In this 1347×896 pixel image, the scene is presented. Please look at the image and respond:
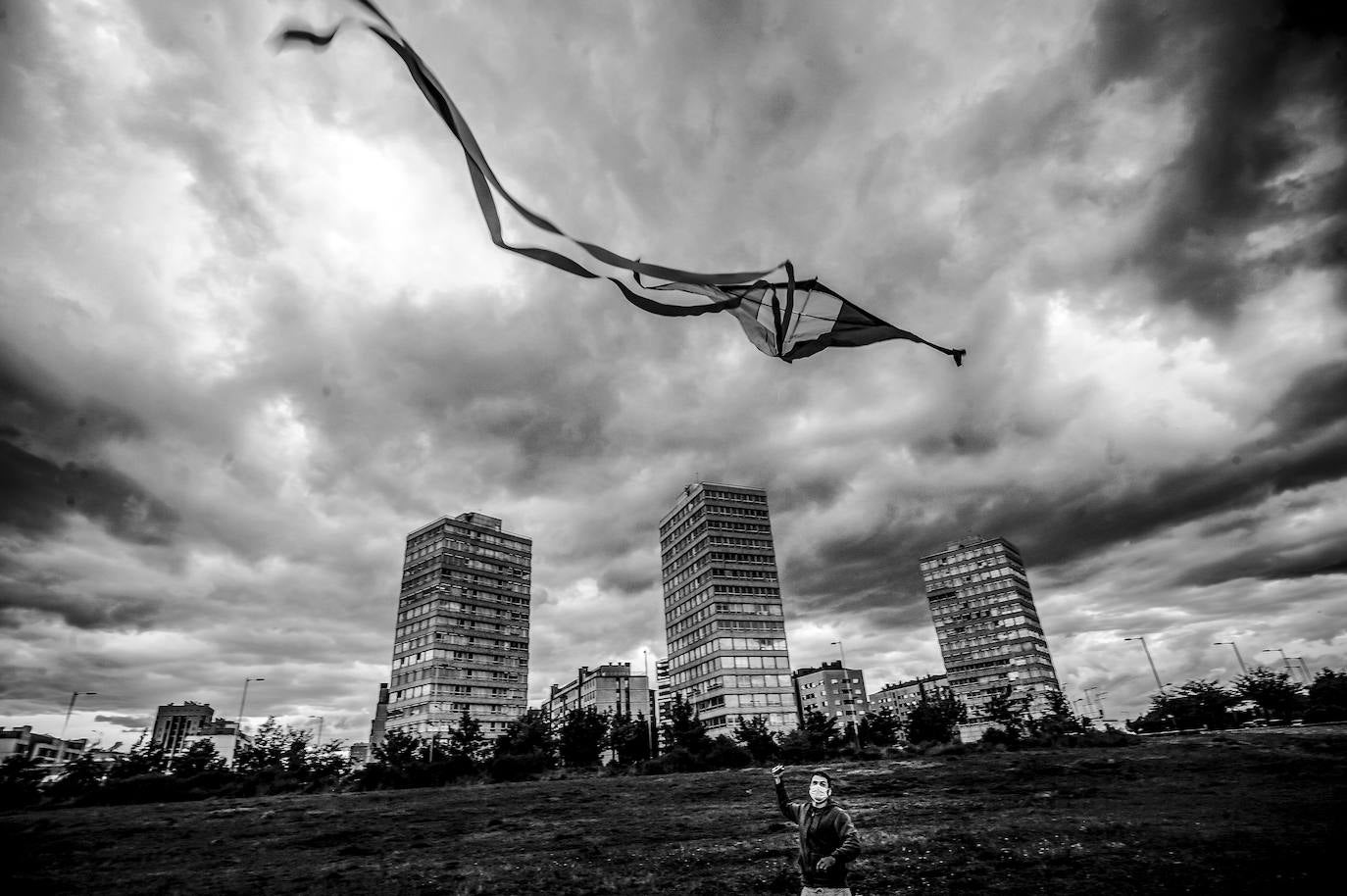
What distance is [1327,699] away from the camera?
52.4 metres

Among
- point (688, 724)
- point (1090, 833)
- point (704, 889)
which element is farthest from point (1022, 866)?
point (688, 724)

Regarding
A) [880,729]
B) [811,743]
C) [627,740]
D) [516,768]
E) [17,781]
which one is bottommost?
[516,768]

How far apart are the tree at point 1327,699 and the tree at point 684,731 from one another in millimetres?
48811

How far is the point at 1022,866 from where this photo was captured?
46.6 ft

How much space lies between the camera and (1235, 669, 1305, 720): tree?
5356cm

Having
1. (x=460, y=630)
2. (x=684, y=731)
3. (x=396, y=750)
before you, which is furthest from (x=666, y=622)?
(x=396, y=750)

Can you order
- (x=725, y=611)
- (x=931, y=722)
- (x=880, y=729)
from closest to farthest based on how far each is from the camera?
(x=931, y=722)
(x=880, y=729)
(x=725, y=611)

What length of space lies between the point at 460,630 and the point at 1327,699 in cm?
13871

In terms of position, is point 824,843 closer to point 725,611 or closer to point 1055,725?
point 1055,725

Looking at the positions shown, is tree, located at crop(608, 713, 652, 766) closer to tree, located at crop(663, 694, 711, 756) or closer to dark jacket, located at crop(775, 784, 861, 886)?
tree, located at crop(663, 694, 711, 756)

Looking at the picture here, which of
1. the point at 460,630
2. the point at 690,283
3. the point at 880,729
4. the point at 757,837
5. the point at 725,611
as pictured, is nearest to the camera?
the point at 690,283

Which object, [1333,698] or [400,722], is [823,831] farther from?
[400,722]

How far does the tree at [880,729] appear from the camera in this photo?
59.7m

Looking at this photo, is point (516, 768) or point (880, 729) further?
point (880, 729)
